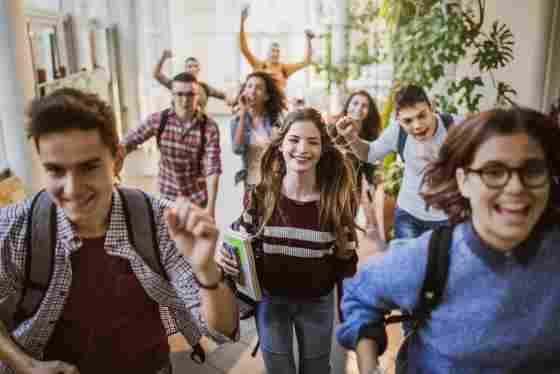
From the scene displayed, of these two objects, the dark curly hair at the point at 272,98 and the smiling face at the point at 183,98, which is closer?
the smiling face at the point at 183,98

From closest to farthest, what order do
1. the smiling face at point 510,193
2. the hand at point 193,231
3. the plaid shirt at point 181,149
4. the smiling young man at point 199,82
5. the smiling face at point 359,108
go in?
1. the smiling face at point 510,193
2. the hand at point 193,231
3. the plaid shirt at point 181,149
4. the smiling face at point 359,108
5. the smiling young man at point 199,82

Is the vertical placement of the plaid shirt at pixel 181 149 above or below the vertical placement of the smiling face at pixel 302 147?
below

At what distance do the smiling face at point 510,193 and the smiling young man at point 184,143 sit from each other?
7.70ft

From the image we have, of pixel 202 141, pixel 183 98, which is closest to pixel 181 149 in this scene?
pixel 202 141

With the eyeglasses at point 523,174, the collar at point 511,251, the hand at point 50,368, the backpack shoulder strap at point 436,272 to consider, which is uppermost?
the eyeglasses at point 523,174

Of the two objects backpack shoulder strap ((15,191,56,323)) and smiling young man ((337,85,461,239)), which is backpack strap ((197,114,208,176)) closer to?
smiling young man ((337,85,461,239))

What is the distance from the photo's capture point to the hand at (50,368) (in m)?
1.19

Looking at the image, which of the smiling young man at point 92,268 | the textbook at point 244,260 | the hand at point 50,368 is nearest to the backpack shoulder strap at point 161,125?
the textbook at point 244,260

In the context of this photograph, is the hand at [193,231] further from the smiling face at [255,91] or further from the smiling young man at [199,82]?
the smiling young man at [199,82]

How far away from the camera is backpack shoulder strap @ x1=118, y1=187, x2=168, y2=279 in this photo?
1.29 m

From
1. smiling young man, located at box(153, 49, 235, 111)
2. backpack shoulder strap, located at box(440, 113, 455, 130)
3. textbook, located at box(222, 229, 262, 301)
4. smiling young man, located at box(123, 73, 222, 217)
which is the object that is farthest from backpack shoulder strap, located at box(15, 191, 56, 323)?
smiling young man, located at box(153, 49, 235, 111)

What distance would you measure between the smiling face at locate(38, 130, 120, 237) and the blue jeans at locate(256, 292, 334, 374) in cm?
92

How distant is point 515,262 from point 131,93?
6.08 metres

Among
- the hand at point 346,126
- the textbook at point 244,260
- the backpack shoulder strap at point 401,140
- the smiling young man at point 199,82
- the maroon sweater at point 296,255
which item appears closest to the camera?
the textbook at point 244,260
